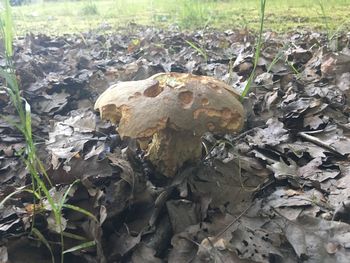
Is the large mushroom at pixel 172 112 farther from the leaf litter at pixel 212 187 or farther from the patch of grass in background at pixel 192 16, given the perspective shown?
the patch of grass in background at pixel 192 16

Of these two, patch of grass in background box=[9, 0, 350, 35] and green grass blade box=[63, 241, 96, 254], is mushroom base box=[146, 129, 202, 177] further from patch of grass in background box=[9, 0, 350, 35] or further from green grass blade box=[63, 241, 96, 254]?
patch of grass in background box=[9, 0, 350, 35]

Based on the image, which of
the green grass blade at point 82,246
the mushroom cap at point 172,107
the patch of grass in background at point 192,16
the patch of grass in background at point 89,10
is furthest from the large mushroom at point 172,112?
the patch of grass in background at point 89,10

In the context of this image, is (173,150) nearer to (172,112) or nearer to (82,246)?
(172,112)

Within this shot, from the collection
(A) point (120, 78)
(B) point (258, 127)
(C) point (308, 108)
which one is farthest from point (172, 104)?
(A) point (120, 78)

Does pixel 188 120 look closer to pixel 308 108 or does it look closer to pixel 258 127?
pixel 258 127

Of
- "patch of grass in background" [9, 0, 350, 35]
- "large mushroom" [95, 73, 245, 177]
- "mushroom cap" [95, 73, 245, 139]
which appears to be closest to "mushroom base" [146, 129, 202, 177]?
"large mushroom" [95, 73, 245, 177]
